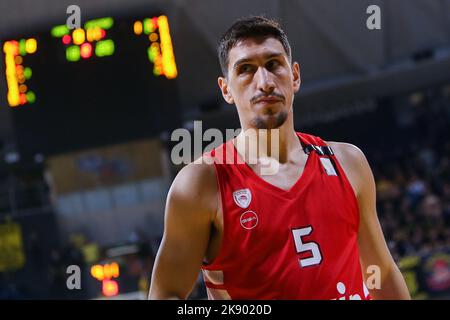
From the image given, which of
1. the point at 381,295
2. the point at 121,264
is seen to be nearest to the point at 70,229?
the point at 121,264

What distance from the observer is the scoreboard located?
8.94 m

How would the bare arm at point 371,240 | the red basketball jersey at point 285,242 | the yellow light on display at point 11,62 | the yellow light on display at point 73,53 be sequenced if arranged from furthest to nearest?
the yellow light on display at point 73,53 → the yellow light on display at point 11,62 → the bare arm at point 371,240 → the red basketball jersey at point 285,242

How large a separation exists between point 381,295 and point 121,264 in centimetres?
646

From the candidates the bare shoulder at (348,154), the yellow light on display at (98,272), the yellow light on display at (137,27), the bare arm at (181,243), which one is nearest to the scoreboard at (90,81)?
the yellow light on display at (137,27)

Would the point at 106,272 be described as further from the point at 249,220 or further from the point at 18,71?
A: the point at 249,220

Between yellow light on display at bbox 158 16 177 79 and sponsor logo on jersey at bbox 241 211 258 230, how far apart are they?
6540mm

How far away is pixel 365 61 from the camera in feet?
40.4

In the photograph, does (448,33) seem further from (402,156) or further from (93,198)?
(93,198)

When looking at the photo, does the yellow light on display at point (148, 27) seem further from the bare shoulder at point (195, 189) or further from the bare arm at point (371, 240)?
the bare shoulder at point (195, 189)

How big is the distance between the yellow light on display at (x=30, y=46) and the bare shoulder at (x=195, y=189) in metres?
6.75

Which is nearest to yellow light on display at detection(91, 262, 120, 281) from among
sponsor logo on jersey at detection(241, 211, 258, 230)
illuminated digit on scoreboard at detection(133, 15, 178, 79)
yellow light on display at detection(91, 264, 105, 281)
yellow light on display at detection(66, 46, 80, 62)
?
yellow light on display at detection(91, 264, 105, 281)

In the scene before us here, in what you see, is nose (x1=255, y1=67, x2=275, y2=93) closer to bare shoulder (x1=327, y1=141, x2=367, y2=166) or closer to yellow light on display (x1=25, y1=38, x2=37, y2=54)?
bare shoulder (x1=327, y1=141, x2=367, y2=166)

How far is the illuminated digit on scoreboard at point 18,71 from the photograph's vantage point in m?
8.69

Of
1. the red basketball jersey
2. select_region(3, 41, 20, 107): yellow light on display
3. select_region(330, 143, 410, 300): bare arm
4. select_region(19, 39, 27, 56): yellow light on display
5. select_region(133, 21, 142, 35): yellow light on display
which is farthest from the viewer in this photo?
select_region(133, 21, 142, 35): yellow light on display
